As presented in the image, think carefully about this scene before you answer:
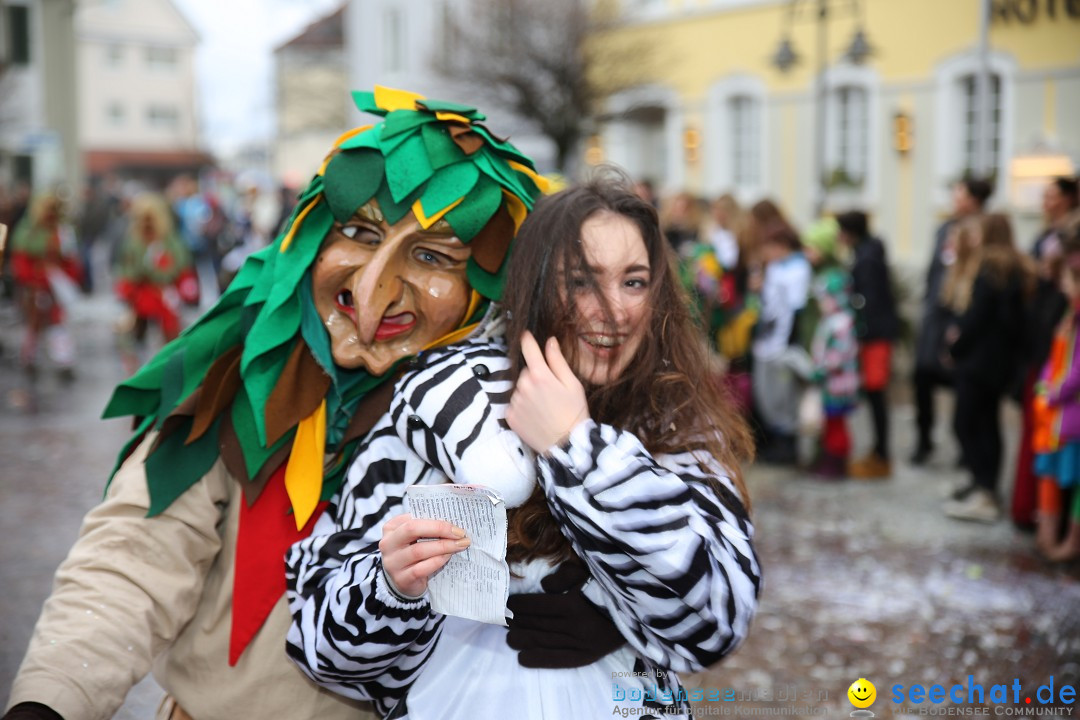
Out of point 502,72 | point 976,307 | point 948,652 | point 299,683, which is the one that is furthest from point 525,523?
point 502,72

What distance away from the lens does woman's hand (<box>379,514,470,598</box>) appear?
4.90 feet

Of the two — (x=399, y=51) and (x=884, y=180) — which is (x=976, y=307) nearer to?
(x=884, y=180)

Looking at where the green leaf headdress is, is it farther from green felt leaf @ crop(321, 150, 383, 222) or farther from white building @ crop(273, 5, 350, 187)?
white building @ crop(273, 5, 350, 187)

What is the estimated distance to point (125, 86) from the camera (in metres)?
50.8

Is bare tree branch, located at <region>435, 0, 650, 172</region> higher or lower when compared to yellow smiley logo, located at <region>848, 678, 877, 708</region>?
higher

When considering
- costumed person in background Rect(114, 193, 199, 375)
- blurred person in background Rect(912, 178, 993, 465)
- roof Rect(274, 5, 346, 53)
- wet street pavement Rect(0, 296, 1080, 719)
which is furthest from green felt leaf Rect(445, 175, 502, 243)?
roof Rect(274, 5, 346, 53)

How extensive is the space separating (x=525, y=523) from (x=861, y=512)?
507 cm

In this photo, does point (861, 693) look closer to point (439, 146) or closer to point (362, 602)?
point (362, 602)

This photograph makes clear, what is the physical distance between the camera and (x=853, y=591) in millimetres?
5035

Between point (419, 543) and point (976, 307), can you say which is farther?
point (976, 307)

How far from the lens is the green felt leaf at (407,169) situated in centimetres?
188

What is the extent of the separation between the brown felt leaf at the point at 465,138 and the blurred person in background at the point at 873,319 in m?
5.43

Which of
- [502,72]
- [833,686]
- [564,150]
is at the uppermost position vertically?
[502,72]

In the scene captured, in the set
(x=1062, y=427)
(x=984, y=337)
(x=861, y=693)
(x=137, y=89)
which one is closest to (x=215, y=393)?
(x=861, y=693)
